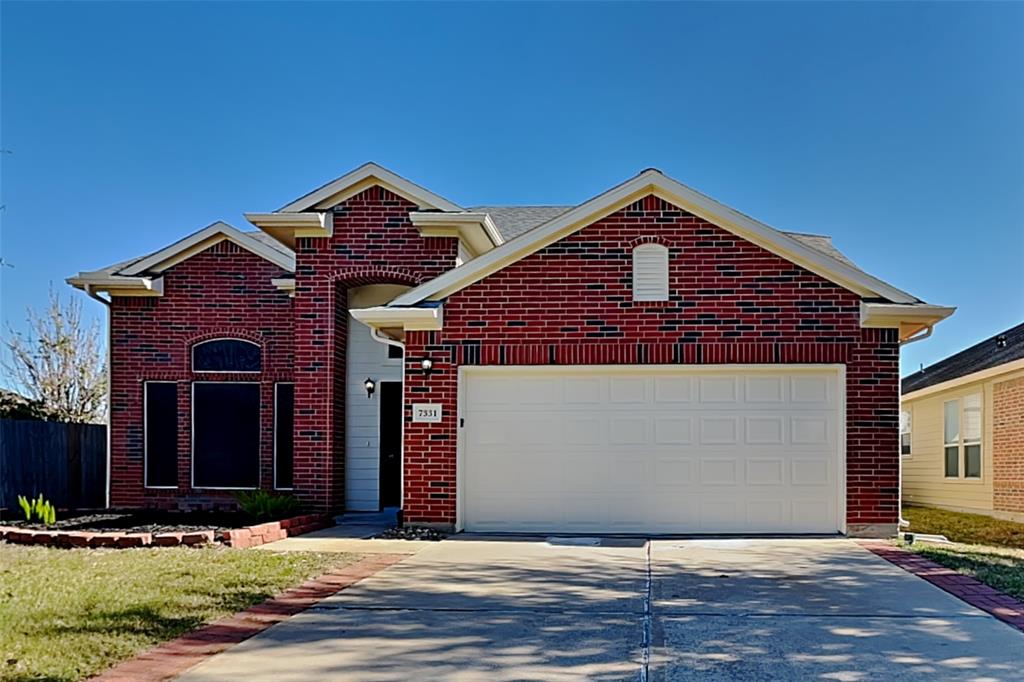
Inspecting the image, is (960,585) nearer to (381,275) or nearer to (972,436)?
(381,275)

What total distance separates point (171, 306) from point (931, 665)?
41.8 feet

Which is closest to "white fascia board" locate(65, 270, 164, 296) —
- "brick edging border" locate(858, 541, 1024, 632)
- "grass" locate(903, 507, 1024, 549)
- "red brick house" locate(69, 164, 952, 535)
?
"red brick house" locate(69, 164, 952, 535)

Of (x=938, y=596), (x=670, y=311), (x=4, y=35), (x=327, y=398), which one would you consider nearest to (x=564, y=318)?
(x=670, y=311)

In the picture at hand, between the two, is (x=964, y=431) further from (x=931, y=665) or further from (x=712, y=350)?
(x=931, y=665)

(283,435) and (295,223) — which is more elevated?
(295,223)

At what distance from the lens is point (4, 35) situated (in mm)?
13016

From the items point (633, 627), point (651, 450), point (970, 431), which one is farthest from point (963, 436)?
point (633, 627)

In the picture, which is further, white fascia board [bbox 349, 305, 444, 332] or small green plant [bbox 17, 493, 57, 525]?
small green plant [bbox 17, 493, 57, 525]

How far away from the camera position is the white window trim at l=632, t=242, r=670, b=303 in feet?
39.2

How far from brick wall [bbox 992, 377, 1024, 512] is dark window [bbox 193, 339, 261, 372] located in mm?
13003

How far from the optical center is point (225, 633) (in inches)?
257

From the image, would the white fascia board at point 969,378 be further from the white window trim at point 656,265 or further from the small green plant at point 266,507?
the small green plant at point 266,507

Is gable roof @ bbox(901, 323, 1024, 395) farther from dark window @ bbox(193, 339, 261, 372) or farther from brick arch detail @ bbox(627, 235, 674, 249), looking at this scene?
dark window @ bbox(193, 339, 261, 372)

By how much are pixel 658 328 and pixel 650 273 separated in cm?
→ 70
